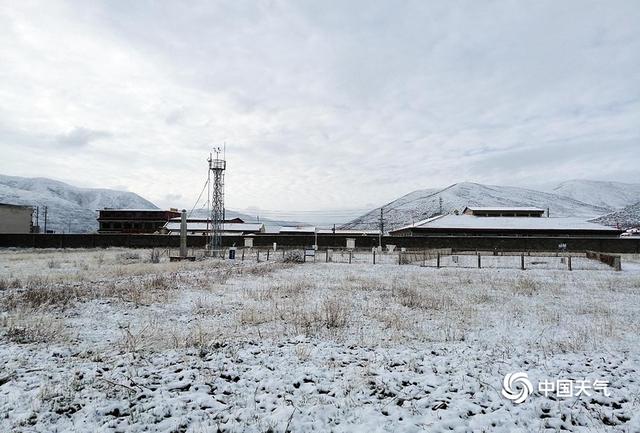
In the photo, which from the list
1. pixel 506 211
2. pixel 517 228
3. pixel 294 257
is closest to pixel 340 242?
pixel 517 228

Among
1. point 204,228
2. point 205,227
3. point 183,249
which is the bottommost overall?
point 183,249

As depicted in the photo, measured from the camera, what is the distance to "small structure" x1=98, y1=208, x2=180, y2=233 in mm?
95188

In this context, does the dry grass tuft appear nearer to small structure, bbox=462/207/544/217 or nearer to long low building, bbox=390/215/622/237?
long low building, bbox=390/215/622/237

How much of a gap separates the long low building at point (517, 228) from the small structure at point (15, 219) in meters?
63.3

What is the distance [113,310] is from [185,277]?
7.30 m

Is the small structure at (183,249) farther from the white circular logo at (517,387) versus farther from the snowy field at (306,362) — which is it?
the white circular logo at (517,387)

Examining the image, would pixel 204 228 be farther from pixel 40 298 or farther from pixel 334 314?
pixel 334 314

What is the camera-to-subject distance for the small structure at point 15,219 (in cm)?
6194

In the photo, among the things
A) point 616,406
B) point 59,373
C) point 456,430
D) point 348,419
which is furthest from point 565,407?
point 59,373

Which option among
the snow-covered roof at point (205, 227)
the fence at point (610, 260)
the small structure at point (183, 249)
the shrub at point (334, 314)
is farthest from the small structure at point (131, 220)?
the shrub at point (334, 314)

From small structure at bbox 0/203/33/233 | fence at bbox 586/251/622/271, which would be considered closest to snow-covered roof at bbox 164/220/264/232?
small structure at bbox 0/203/33/233

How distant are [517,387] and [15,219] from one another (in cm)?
7845

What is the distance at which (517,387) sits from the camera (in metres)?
5.66

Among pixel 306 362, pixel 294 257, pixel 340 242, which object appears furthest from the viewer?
pixel 340 242
